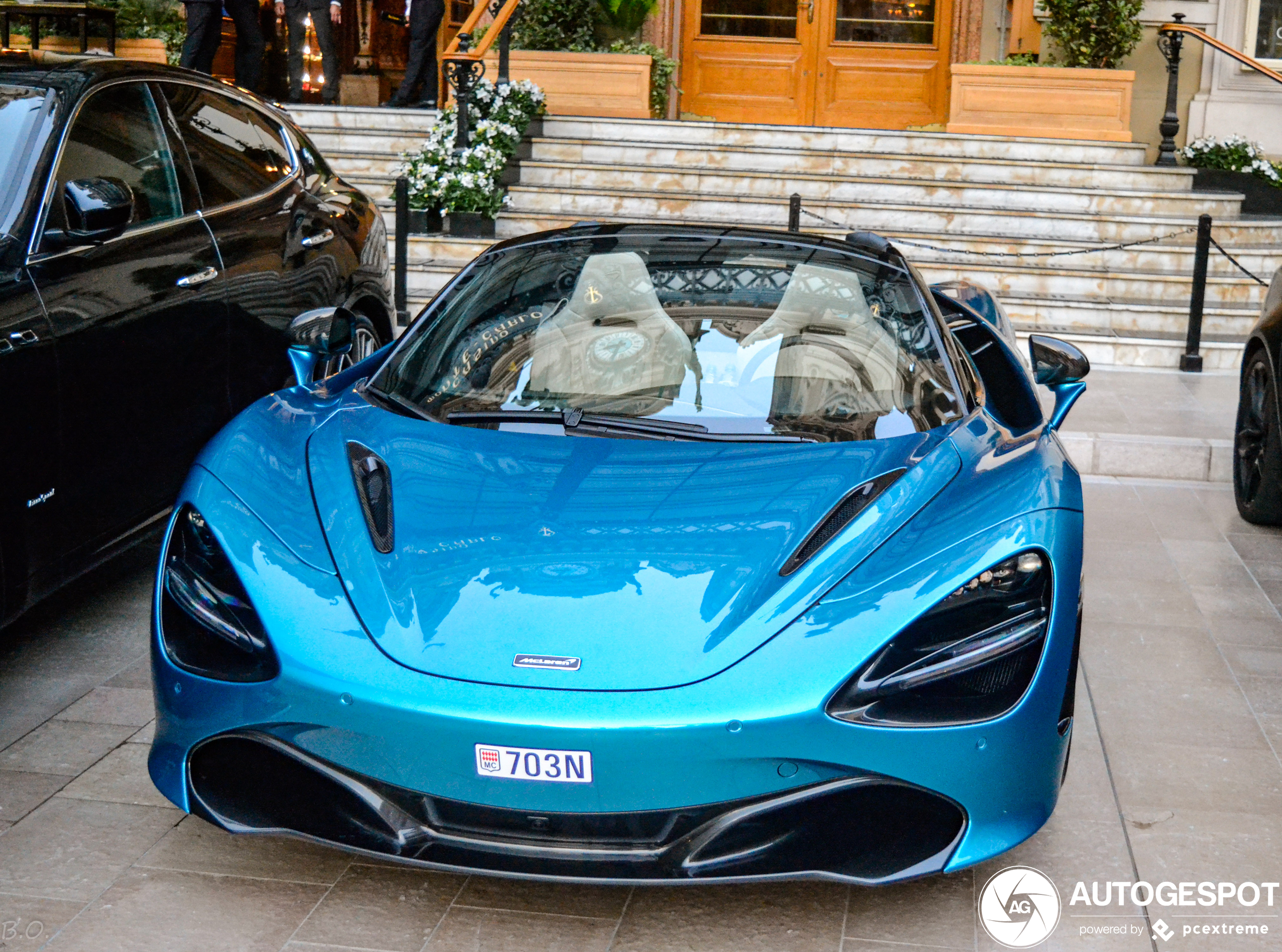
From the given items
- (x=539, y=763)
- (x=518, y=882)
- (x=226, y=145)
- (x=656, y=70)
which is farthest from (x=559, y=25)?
(x=539, y=763)

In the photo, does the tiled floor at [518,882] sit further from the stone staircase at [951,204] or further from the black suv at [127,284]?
the stone staircase at [951,204]

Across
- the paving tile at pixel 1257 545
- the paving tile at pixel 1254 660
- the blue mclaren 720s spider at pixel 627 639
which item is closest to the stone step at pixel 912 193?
the paving tile at pixel 1257 545

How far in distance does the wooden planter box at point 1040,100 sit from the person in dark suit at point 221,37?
618 centimetres

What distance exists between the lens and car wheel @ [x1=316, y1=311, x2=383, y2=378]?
5191 mm

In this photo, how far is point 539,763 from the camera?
2355 millimetres

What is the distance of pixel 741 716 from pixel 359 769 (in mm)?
693

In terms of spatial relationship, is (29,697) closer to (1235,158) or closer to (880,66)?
(1235,158)

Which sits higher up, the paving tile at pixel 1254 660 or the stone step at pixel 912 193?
the stone step at pixel 912 193

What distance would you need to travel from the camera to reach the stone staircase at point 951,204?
31.7 ft

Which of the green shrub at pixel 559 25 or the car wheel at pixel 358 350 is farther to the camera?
the green shrub at pixel 559 25

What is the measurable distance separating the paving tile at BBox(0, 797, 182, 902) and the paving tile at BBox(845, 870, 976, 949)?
1533 mm

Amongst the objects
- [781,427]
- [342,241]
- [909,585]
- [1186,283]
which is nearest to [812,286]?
[781,427]

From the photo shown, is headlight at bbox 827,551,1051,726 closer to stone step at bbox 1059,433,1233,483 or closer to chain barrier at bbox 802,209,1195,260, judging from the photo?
stone step at bbox 1059,433,1233,483

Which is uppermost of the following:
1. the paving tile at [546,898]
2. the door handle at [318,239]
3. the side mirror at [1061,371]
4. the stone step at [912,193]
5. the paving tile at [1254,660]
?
the stone step at [912,193]
